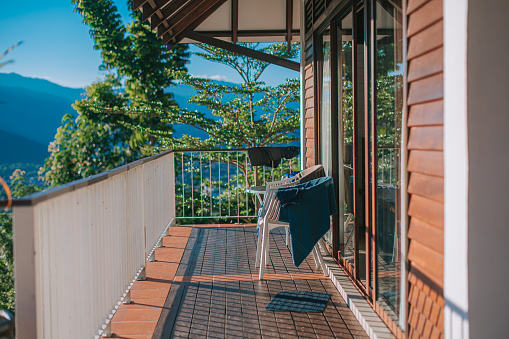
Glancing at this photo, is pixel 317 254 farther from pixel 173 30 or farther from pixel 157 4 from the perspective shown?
pixel 173 30

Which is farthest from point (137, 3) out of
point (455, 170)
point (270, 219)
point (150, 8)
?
point (455, 170)

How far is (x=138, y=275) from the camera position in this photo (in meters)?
3.85

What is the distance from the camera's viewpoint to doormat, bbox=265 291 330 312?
3.45 m

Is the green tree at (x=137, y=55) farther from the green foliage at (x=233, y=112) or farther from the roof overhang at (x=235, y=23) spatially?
the roof overhang at (x=235, y=23)

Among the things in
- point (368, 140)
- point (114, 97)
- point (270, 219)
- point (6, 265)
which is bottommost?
Result: point (6, 265)

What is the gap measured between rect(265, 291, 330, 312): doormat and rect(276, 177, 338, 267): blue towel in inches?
10.2

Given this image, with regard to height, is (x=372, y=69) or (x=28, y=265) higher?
(x=372, y=69)

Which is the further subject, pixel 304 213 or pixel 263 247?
pixel 263 247

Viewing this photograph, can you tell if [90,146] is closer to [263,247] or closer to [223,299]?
[263,247]

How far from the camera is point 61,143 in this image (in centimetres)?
1449

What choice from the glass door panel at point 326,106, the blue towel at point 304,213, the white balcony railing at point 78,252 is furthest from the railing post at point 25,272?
the glass door panel at point 326,106

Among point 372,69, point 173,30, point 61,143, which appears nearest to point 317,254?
point 372,69

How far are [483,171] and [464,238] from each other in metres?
0.27

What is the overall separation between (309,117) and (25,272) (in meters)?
4.12
